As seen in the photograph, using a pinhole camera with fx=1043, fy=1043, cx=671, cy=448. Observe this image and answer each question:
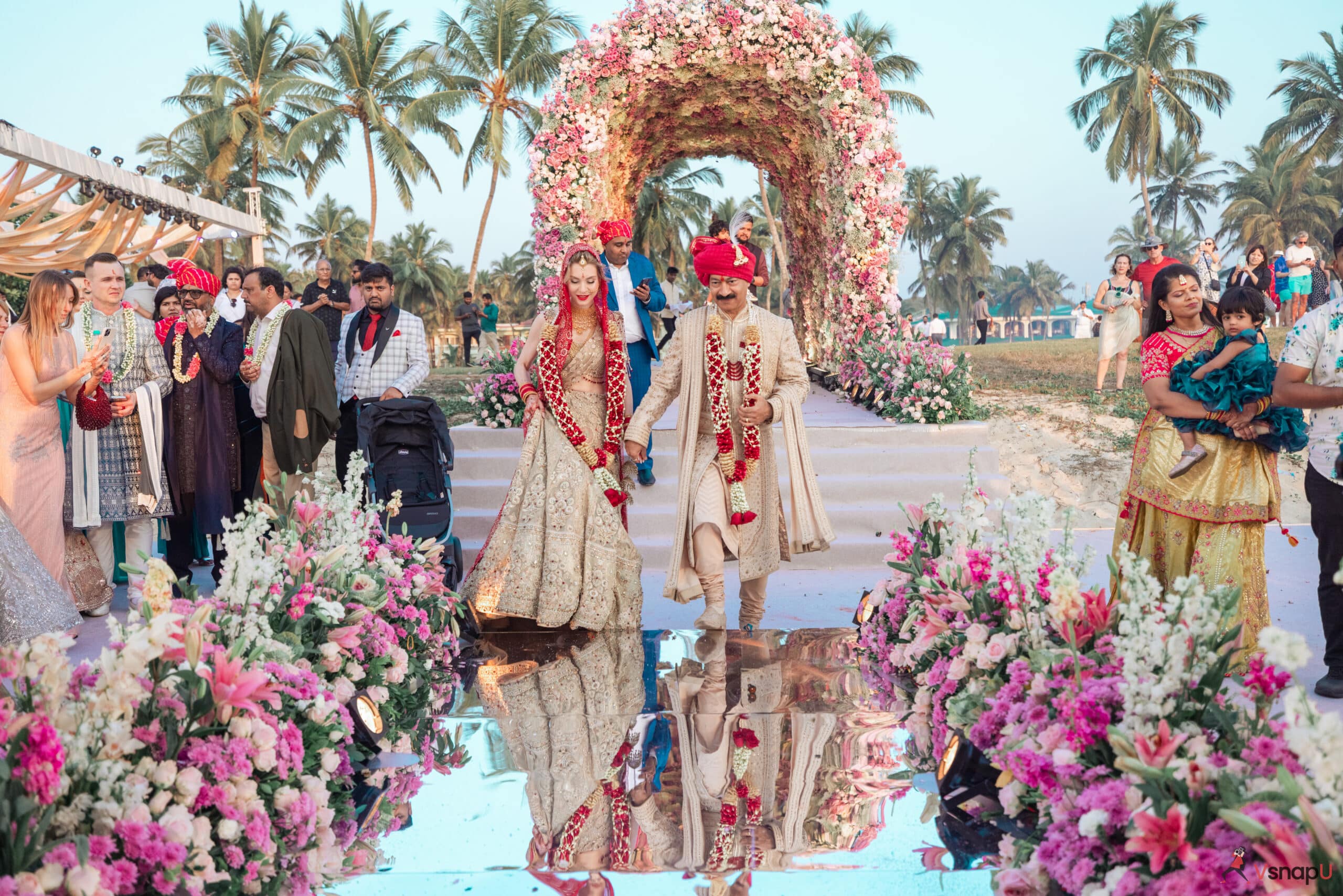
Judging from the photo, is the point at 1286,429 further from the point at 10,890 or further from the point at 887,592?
the point at 10,890

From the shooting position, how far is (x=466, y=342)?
78.8ft

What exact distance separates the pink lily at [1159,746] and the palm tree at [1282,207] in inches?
1641

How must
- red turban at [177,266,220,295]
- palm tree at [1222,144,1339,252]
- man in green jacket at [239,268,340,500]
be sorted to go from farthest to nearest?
1. palm tree at [1222,144,1339,252]
2. red turban at [177,266,220,295]
3. man in green jacket at [239,268,340,500]

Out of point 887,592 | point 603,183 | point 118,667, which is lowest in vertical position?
point 887,592

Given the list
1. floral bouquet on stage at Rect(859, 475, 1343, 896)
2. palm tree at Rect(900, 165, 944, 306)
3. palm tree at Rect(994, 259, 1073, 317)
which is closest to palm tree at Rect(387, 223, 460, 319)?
palm tree at Rect(900, 165, 944, 306)

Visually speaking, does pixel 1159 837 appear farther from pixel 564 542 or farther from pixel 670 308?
pixel 670 308

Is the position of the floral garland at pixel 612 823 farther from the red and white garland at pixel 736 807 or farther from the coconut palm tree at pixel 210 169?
the coconut palm tree at pixel 210 169

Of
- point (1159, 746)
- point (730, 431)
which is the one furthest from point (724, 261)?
point (1159, 746)

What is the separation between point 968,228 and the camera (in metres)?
55.8

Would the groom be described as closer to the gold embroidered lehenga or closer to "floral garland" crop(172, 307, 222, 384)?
the gold embroidered lehenga

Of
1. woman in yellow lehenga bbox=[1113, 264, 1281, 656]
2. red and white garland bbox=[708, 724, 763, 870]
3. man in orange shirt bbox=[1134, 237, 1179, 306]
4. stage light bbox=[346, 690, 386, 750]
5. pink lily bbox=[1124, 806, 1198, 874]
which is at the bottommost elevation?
red and white garland bbox=[708, 724, 763, 870]

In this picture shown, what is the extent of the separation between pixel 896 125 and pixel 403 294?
3310 cm

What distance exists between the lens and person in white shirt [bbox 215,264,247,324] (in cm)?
845

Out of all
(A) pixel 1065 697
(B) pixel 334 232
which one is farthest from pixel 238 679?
(B) pixel 334 232
